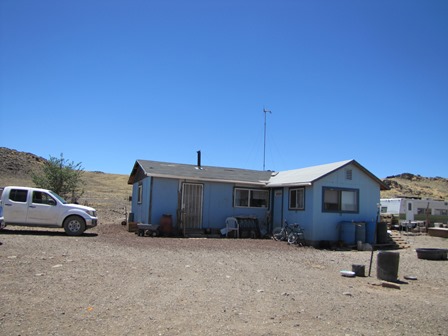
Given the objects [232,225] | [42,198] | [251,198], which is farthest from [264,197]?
[42,198]

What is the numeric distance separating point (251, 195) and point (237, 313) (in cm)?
1572

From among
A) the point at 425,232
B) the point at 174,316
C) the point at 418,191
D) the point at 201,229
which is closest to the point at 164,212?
the point at 201,229

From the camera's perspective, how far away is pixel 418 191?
75812 millimetres

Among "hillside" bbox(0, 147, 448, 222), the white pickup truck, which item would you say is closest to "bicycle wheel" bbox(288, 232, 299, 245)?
the white pickup truck

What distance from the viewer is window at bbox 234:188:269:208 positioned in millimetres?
21750

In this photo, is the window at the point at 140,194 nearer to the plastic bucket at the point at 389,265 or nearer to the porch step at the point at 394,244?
the porch step at the point at 394,244

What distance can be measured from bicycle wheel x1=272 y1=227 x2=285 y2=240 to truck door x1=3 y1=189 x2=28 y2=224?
10.7 m

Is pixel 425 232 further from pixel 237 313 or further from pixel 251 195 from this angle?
pixel 237 313

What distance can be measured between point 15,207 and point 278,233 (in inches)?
448

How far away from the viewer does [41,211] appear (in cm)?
1648

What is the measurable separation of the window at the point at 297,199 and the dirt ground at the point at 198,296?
6.55m

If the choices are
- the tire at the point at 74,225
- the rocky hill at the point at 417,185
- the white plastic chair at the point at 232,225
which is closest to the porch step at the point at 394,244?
the white plastic chair at the point at 232,225

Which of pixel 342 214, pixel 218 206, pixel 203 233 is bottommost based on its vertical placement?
pixel 203 233

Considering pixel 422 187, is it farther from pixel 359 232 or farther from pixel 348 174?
pixel 359 232
